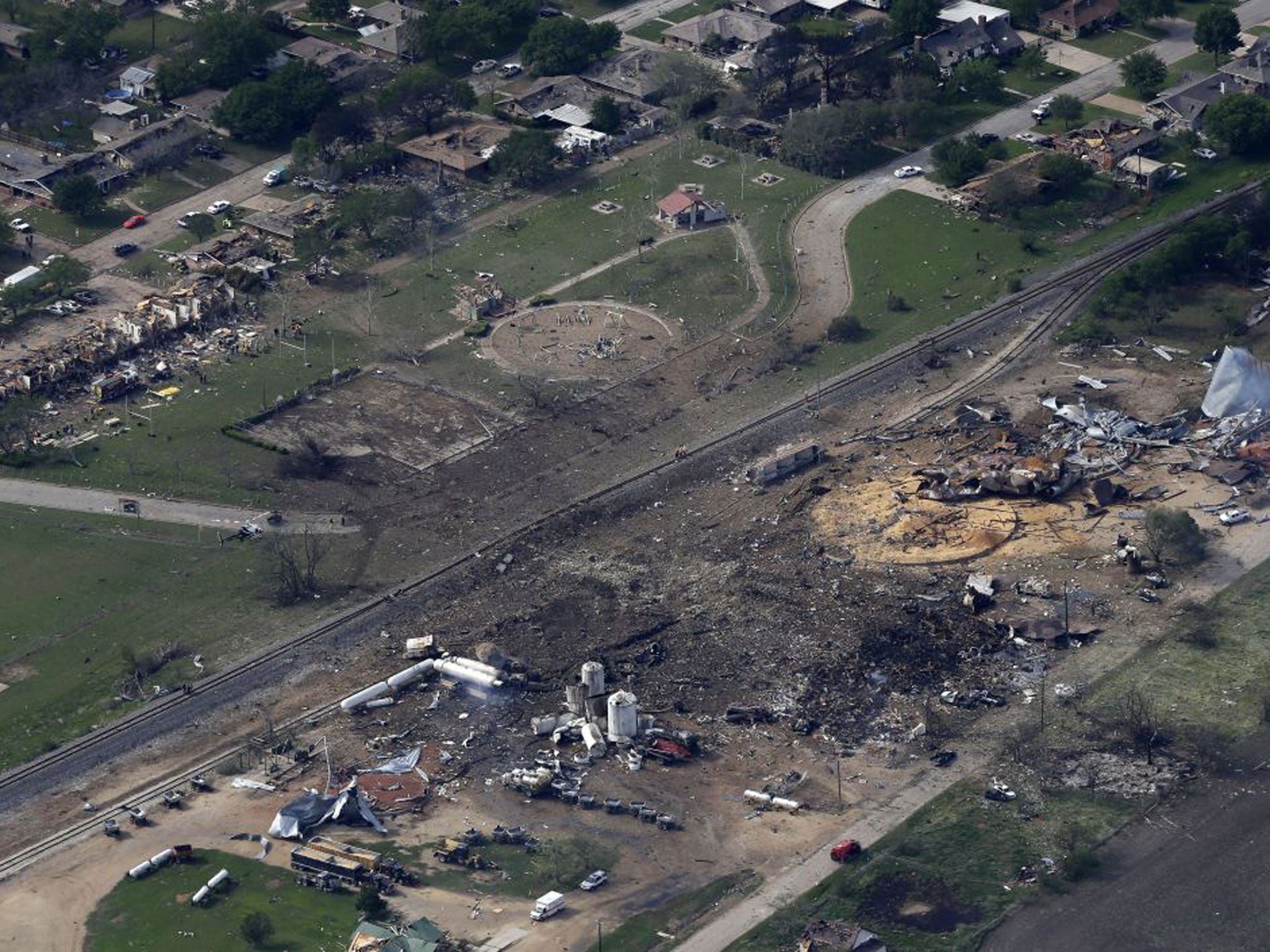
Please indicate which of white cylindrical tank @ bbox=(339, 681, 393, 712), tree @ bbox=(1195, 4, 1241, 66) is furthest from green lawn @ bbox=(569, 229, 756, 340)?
tree @ bbox=(1195, 4, 1241, 66)

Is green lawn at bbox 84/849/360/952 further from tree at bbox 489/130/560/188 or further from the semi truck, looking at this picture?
tree at bbox 489/130/560/188

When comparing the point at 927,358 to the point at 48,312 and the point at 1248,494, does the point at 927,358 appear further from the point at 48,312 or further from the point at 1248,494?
the point at 48,312

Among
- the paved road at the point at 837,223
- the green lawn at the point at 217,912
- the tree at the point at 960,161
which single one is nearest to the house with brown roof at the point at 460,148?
the paved road at the point at 837,223

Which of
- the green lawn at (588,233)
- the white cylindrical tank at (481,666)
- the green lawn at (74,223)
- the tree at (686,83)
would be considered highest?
the tree at (686,83)

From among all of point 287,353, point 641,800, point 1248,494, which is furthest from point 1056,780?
point 287,353

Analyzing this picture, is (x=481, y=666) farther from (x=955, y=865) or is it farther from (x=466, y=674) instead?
(x=955, y=865)

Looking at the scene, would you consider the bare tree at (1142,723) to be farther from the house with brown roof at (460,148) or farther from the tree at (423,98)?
the tree at (423,98)
